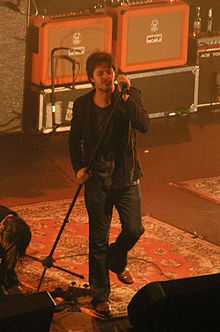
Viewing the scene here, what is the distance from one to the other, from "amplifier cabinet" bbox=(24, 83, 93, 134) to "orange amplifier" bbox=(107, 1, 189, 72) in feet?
1.95

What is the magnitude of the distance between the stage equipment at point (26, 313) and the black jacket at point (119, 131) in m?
2.00

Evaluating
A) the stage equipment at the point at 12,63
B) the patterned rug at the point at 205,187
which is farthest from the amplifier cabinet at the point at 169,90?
the patterned rug at the point at 205,187

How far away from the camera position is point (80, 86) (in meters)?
9.34

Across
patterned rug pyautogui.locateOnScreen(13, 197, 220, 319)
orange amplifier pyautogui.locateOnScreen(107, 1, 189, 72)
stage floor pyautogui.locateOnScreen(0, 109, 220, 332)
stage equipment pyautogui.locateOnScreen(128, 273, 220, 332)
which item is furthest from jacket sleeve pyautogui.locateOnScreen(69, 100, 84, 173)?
orange amplifier pyautogui.locateOnScreen(107, 1, 189, 72)

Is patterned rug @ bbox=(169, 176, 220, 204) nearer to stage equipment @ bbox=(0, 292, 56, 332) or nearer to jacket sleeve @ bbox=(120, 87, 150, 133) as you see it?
jacket sleeve @ bbox=(120, 87, 150, 133)

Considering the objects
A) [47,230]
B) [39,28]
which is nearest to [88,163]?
[47,230]

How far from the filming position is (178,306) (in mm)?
3121

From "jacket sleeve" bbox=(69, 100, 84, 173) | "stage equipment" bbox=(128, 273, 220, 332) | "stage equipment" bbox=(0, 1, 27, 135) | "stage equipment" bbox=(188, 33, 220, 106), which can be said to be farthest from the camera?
"stage equipment" bbox=(188, 33, 220, 106)

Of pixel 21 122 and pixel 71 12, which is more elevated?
pixel 71 12

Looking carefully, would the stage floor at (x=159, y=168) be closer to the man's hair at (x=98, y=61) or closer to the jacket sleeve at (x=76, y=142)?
the jacket sleeve at (x=76, y=142)

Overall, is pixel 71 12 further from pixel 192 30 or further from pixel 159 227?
pixel 159 227

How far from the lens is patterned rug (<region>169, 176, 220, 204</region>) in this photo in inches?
301

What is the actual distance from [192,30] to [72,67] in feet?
6.57

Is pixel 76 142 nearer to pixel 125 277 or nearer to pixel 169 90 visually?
pixel 125 277
